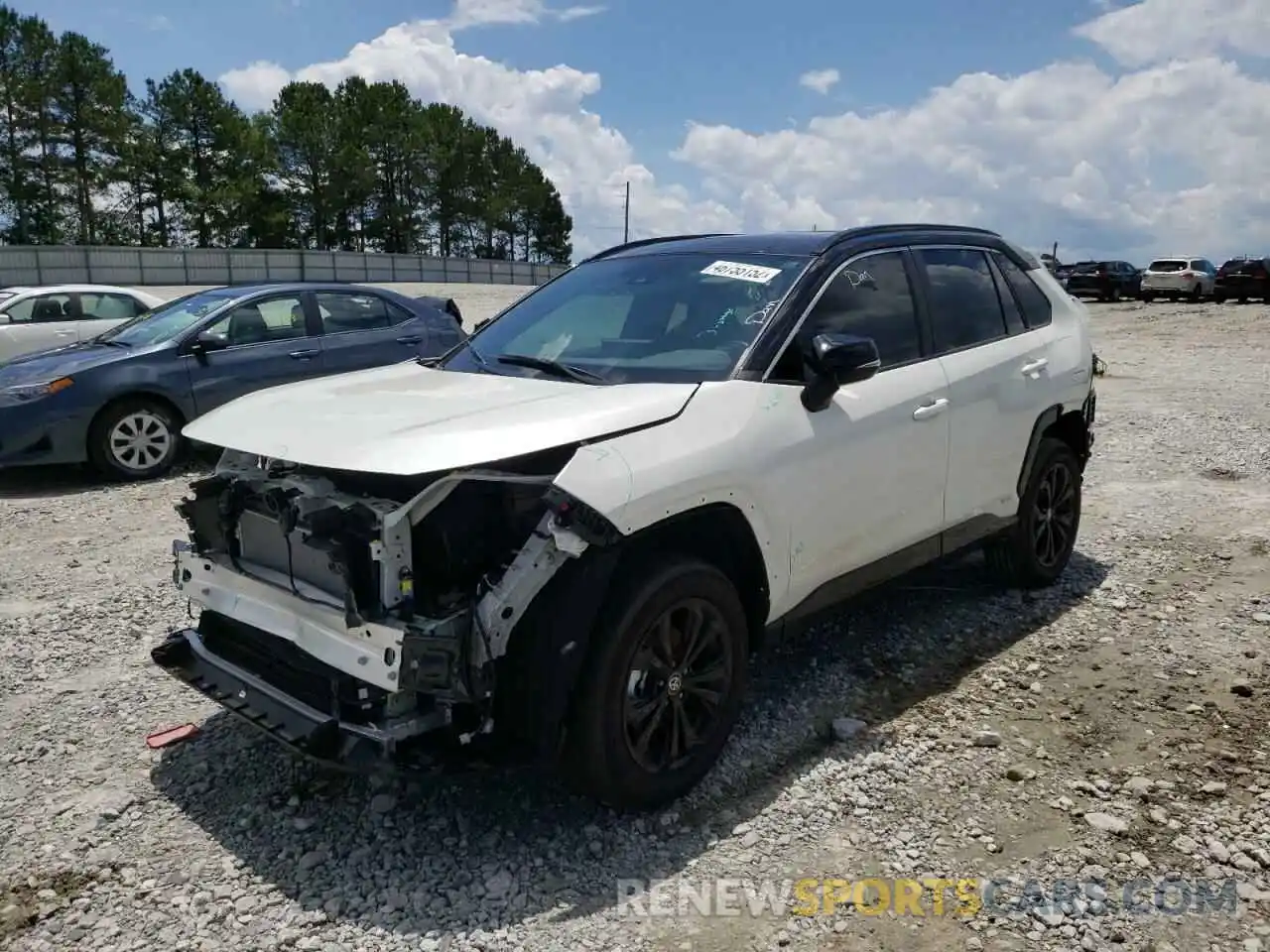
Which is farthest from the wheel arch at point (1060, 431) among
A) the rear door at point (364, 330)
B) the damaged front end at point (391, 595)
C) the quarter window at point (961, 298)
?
the rear door at point (364, 330)

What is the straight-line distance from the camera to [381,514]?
2.86 metres

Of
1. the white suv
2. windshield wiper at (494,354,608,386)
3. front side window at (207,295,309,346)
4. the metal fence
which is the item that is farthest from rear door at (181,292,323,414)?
the metal fence

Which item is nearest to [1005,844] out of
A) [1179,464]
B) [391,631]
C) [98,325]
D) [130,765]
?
[391,631]

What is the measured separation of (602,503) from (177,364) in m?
6.79

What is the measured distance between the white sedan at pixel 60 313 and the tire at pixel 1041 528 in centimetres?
1108

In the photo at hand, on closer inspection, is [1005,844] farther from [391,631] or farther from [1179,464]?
[1179,464]

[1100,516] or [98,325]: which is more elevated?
[98,325]

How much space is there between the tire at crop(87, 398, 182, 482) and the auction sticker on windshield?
578 centimetres

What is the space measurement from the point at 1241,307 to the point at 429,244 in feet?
197

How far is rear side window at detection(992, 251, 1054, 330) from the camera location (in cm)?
514

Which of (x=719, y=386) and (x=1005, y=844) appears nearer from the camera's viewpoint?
(x=1005, y=844)

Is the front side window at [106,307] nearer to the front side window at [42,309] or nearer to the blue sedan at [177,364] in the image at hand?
the front side window at [42,309]

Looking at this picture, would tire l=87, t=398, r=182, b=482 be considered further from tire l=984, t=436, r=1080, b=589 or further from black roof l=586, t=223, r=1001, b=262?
tire l=984, t=436, r=1080, b=589

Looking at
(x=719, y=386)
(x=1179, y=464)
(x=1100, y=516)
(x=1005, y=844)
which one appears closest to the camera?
(x=1005, y=844)
